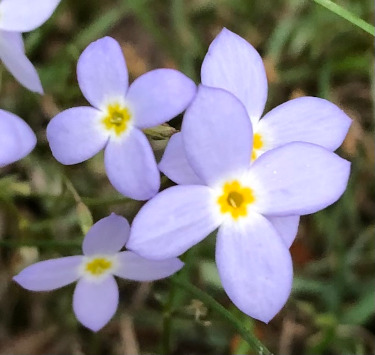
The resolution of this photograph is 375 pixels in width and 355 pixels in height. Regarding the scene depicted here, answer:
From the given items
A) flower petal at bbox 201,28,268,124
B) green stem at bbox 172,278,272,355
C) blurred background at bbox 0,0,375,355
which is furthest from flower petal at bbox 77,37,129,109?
blurred background at bbox 0,0,375,355

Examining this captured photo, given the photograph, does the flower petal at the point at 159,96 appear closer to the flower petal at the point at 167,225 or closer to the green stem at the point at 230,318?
the flower petal at the point at 167,225

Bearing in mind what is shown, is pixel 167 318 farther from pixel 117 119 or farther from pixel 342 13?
pixel 342 13

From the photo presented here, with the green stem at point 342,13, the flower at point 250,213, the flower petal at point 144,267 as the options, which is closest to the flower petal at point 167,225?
the flower at point 250,213

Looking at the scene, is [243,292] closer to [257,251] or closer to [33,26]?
[257,251]

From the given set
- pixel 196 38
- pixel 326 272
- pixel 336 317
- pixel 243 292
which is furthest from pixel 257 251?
pixel 196 38

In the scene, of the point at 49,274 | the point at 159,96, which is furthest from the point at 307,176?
the point at 49,274

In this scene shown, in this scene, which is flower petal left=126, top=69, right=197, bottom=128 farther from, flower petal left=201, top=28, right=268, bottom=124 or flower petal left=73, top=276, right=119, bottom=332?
flower petal left=73, top=276, right=119, bottom=332
